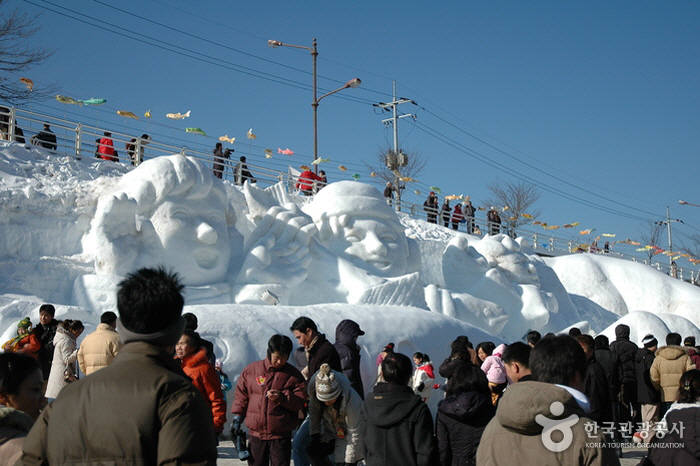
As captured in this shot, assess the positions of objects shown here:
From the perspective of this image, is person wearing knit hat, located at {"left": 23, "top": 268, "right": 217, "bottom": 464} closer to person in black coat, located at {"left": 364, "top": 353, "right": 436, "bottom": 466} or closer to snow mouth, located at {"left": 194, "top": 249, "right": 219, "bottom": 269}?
person in black coat, located at {"left": 364, "top": 353, "right": 436, "bottom": 466}

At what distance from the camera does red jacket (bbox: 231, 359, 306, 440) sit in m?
4.60

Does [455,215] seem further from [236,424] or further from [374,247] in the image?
[236,424]

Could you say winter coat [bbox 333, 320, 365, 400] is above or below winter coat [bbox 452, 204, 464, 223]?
below

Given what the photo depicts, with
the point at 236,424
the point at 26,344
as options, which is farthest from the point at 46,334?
the point at 236,424

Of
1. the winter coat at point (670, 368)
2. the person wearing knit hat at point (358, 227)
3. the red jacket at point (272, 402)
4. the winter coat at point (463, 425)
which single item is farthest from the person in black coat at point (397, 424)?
the person wearing knit hat at point (358, 227)

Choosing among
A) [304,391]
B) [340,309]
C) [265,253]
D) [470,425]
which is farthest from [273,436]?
[265,253]

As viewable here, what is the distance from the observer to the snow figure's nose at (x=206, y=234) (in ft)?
35.3

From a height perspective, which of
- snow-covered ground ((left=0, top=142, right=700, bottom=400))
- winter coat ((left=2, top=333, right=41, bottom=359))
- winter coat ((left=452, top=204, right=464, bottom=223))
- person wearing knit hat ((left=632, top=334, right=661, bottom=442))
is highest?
Answer: winter coat ((left=452, top=204, right=464, bottom=223))

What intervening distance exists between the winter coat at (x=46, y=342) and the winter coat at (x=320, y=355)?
8.91ft

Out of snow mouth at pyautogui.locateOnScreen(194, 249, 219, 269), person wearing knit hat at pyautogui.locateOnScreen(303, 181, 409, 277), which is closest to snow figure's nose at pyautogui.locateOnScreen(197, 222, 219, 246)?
snow mouth at pyautogui.locateOnScreen(194, 249, 219, 269)

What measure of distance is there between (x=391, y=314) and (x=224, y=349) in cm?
268

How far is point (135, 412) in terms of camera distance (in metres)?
2.07

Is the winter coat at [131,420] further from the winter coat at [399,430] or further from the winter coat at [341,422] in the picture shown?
the winter coat at [341,422]

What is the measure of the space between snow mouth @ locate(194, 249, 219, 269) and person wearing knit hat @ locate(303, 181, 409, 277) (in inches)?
86.0
